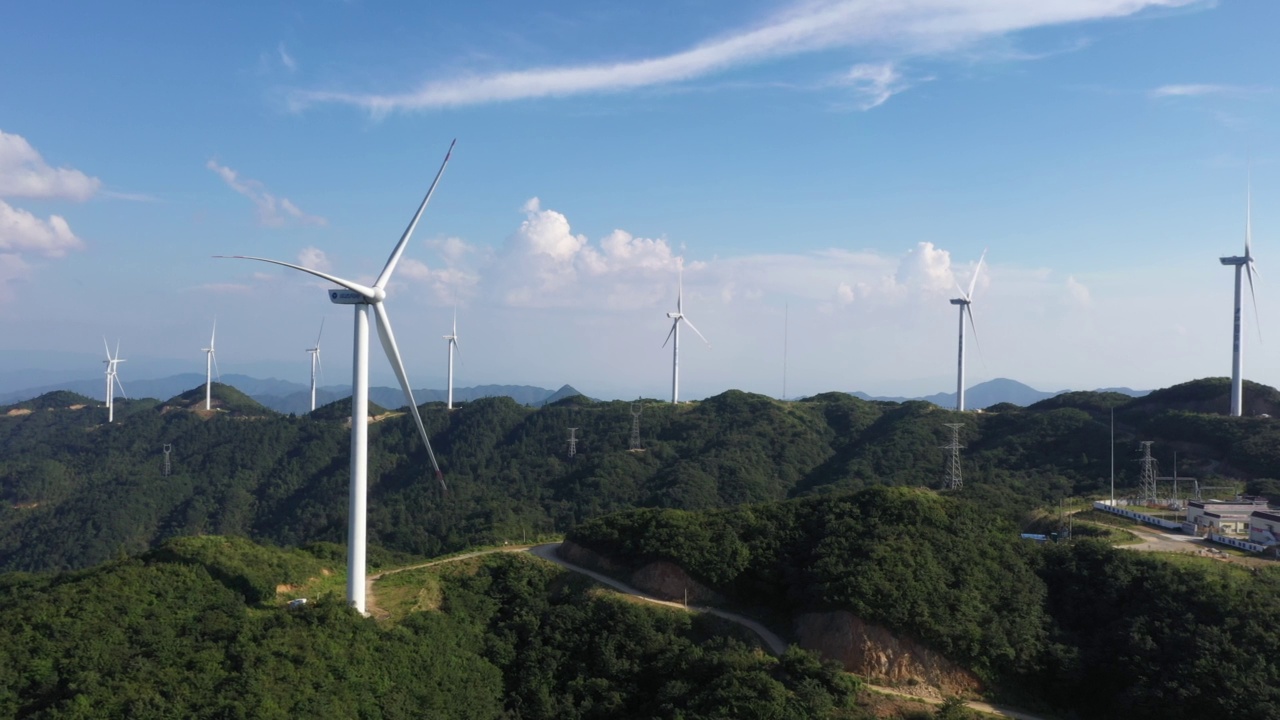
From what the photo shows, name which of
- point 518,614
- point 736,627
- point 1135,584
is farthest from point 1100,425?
point 518,614

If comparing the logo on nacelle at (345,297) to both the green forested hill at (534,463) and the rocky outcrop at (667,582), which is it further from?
the green forested hill at (534,463)

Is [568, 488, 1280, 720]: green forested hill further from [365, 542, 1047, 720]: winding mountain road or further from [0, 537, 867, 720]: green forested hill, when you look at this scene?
[0, 537, 867, 720]: green forested hill

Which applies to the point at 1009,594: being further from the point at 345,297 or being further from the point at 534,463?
the point at 534,463

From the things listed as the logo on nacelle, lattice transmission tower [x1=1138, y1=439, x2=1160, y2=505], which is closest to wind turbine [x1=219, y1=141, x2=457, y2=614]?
the logo on nacelle

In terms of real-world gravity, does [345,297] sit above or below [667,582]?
above

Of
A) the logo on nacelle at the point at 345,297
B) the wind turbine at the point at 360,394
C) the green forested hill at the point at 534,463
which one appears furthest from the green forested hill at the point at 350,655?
the green forested hill at the point at 534,463

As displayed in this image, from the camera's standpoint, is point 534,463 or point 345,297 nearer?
point 345,297

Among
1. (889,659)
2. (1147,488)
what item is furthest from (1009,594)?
(1147,488)
